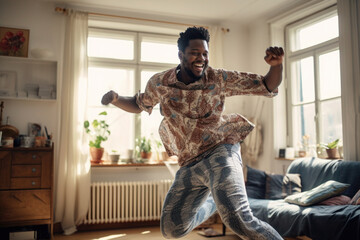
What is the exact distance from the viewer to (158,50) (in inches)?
202

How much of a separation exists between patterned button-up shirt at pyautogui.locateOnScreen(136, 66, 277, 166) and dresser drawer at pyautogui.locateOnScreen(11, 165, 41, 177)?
2.33m

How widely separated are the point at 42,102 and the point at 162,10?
77.8 inches

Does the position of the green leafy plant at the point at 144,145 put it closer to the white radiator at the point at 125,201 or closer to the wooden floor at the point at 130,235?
the white radiator at the point at 125,201

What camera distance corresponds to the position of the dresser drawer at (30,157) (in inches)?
145

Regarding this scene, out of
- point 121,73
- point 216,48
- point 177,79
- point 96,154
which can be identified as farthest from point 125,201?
point 177,79

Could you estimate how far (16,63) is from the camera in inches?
170

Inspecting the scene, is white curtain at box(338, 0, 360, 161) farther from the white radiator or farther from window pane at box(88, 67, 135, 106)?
window pane at box(88, 67, 135, 106)

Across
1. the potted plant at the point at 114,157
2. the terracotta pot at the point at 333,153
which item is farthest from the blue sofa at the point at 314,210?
the potted plant at the point at 114,157

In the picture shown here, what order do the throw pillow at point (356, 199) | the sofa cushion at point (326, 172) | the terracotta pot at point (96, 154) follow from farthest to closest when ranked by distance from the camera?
the terracotta pot at point (96, 154)
the sofa cushion at point (326, 172)
the throw pillow at point (356, 199)

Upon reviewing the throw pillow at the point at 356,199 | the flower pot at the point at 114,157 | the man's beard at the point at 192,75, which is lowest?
the throw pillow at the point at 356,199

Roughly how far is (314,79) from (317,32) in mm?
589

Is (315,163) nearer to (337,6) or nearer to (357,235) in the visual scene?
(357,235)

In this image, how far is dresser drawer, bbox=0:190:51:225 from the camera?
3600 mm

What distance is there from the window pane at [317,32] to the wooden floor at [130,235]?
256 centimetres
